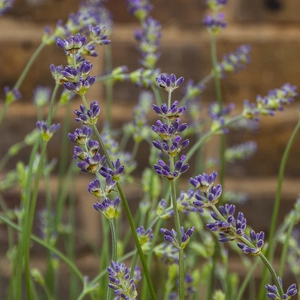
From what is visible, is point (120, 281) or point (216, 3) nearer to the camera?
point (120, 281)

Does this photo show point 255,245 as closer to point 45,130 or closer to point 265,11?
point 45,130

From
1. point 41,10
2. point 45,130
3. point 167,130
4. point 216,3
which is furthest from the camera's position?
point 41,10

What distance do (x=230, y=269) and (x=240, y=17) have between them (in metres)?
0.47

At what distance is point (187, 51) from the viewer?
98 centimetres

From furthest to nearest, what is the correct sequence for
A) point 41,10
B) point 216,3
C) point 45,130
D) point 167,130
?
point 41,10 → point 216,3 → point 45,130 → point 167,130

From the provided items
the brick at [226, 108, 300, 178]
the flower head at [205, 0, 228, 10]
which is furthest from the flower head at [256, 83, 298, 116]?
the brick at [226, 108, 300, 178]

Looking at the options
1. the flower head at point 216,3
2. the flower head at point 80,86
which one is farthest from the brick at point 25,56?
the flower head at point 80,86

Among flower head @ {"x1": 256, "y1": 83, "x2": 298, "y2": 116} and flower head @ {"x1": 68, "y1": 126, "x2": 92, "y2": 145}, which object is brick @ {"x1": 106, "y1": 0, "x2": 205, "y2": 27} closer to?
flower head @ {"x1": 256, "y1": 83, "x2": 298, "y2": 116}

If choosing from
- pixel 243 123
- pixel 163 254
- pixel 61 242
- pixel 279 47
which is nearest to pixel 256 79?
pixel 279 47

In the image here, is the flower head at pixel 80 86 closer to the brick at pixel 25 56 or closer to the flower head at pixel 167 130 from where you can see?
the flower head at pixel 167 130

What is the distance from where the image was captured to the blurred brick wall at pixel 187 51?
0.97 meters

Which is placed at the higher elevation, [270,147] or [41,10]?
[41,10]

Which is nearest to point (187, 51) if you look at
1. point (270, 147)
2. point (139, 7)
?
point (270, 147)

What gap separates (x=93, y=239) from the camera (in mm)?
994
